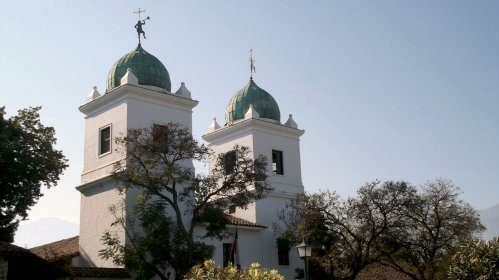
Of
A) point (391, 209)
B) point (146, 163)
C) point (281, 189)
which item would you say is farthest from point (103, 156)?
point (391, 209)

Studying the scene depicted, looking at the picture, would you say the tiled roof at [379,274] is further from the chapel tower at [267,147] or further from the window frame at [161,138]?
the window frame at [161,138]

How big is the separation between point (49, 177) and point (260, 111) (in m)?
12.8

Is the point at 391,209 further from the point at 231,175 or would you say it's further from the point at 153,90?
the point at 153,90

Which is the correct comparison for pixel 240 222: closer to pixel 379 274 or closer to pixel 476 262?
pixel 379 274

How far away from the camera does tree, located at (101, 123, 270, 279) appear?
23219 mm

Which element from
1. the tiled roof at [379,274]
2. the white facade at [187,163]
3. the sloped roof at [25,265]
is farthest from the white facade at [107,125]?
the tiled roof at [379,274]

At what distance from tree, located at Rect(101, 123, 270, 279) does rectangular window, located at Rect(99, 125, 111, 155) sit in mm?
3472

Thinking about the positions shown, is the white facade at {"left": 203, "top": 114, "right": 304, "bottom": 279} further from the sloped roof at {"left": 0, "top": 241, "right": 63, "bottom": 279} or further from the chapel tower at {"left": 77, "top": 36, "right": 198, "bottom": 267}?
the sloped roof at {"left": 0, "top": 241, "right": 63, "bottom": 279}

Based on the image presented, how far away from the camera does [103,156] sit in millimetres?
27734

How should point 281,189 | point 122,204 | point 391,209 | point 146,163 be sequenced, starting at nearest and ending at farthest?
point 146,163
point 122,204
point 391,209
point 281,189

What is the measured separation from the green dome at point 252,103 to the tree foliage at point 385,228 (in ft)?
20.4

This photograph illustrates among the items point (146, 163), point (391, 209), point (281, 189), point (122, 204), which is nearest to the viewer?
point (146, 163)

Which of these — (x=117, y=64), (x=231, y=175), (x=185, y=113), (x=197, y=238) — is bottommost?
(x=197, y=238)

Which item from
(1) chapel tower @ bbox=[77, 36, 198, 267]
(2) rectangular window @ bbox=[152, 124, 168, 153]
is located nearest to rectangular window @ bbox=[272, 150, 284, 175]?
(1) chapel tower @ bbox=[77, 36, 198, 267]
